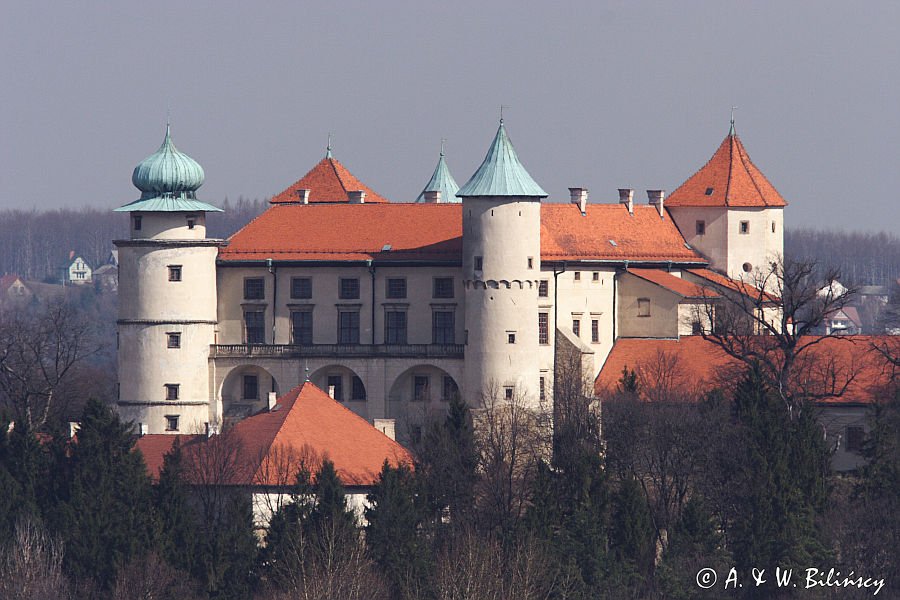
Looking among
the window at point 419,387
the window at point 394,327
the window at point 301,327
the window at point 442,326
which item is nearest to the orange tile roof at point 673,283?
the window at point 442,326

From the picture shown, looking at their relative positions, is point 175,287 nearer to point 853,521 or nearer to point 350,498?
point 350,498

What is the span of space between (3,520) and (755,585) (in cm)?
2265

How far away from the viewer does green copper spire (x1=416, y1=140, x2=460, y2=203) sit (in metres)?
116

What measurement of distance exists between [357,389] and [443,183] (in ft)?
74.9

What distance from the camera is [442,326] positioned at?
9544 cm

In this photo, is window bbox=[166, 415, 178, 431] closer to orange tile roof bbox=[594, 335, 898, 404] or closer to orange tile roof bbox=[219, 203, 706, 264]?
orange tile roof bbox=[219, 203, 706, 264]

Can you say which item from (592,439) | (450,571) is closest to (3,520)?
(450,571)

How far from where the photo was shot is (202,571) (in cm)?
7425

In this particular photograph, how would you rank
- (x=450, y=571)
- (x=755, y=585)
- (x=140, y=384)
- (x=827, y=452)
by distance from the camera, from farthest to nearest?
(x=140, y=384)
(x=827, y=452)
(x=755, y=585)
(x=450, y=571)

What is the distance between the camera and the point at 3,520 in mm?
77938

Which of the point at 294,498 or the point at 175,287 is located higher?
the point at 175,287

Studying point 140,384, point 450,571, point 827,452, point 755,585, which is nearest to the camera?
point 450,571

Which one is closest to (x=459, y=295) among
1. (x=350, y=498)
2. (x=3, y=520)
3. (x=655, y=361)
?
(x=655, y=361)

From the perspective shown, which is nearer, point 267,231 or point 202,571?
point 202,571
